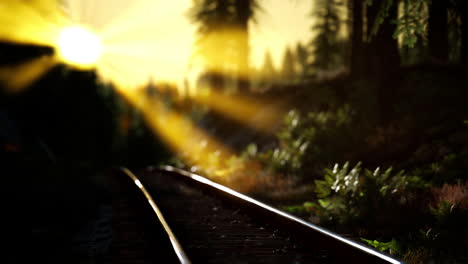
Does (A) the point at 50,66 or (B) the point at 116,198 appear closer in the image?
(B) the point at 116,198

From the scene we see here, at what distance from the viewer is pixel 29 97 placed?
3041 centimetres

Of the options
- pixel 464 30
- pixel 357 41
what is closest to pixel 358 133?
pixel 464 30

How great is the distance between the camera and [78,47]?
3931 centimetres

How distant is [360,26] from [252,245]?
12382mm

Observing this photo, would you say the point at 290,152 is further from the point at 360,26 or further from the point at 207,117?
the point at 207,117

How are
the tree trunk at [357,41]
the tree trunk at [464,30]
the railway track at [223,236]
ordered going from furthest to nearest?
the tree trunk at [357,41]
the tree trunk at [464,30]
the railway track at [223,236]

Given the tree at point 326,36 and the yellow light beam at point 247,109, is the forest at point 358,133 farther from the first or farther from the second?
the tree at point 326,36

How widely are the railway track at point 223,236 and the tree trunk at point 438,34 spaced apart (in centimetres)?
804

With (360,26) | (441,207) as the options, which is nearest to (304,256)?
(441,207)

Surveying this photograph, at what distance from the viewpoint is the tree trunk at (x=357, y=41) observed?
1708 centimetres

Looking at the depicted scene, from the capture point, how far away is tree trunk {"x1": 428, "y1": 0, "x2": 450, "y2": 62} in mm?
14769

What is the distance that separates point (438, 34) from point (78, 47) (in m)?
29.7

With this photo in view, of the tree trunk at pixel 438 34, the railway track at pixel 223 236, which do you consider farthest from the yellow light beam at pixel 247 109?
the railway track at pixel 223 236

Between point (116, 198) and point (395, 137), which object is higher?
point (395, 137)
